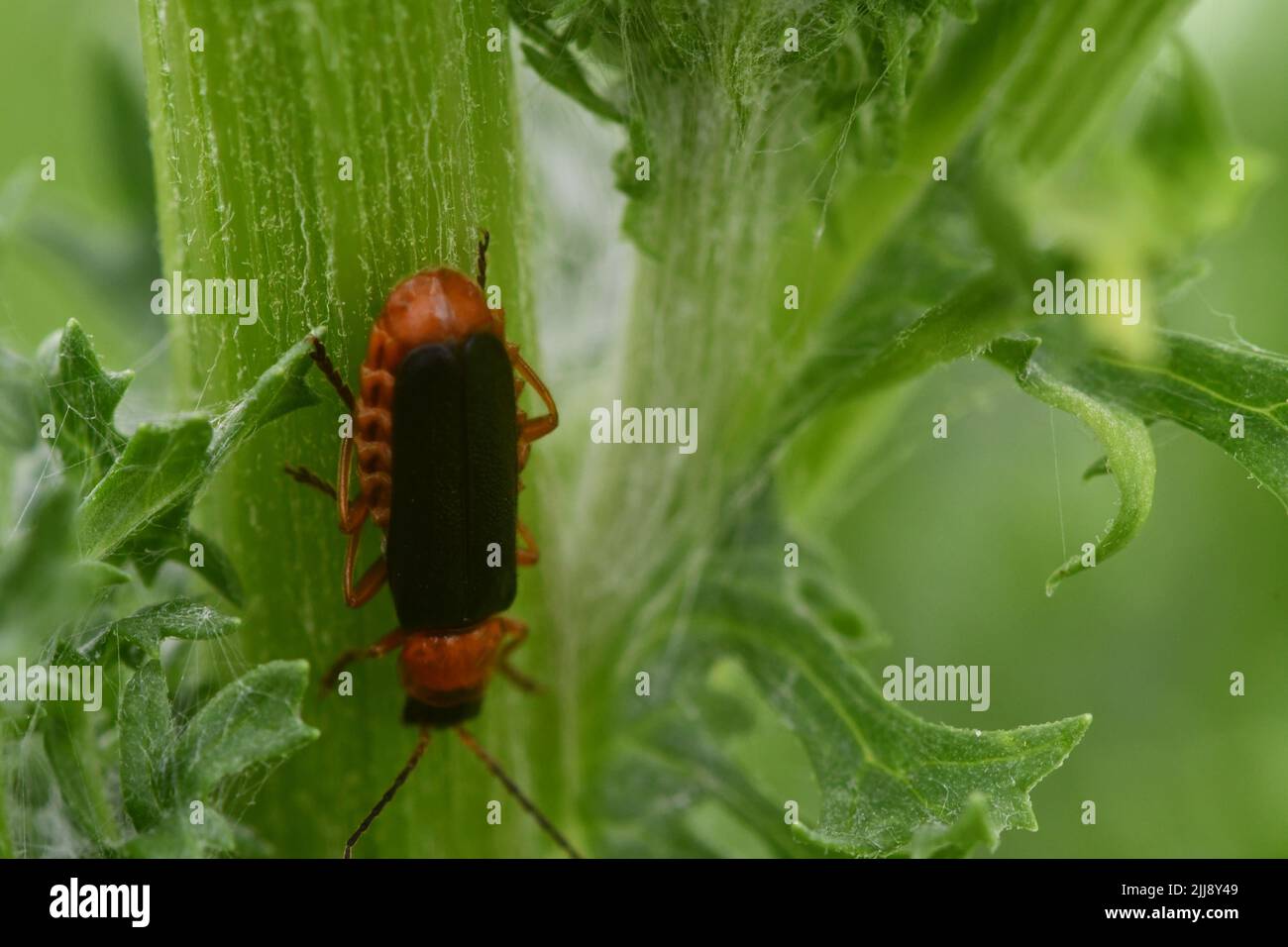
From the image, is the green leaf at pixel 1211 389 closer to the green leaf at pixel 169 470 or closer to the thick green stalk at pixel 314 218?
the thick green stalk at pixel 314 218

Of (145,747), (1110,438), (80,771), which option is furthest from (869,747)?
(80,771)

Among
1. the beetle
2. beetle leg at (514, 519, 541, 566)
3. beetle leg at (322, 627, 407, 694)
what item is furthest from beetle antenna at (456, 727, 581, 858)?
beetle leg at (514, 519, 541, 566)

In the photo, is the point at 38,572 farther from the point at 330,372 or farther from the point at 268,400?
the point at 330,372

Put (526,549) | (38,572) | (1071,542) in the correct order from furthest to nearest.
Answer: (1071,542) → (526,549) → (38,572)

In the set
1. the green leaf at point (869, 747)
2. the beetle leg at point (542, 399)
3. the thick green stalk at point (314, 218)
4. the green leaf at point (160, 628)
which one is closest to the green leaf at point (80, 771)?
the green leaf at point (160, 628)
